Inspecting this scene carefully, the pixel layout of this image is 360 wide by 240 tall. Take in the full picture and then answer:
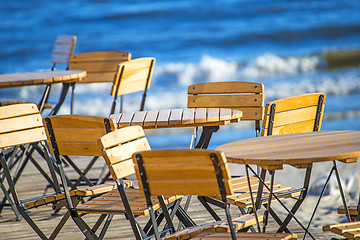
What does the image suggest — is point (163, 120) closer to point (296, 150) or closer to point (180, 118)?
point (180, 118)

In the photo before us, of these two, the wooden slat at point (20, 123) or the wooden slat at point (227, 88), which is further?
the wooden slat at point (227, 88)

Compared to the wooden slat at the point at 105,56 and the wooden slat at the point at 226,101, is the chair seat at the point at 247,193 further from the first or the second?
the wooden slat at the point at 105,56

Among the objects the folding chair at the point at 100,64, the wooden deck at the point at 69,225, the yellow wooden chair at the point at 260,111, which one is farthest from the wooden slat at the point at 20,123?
the folding chair at the point at 100,64

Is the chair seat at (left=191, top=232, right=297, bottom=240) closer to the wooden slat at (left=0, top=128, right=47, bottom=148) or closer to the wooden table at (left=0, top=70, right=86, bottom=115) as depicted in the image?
the wooden slat at (left=0, top=128, right=47, bottom=148)

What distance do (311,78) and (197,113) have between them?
1119cm

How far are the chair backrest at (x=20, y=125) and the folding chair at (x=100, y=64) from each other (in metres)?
2.11

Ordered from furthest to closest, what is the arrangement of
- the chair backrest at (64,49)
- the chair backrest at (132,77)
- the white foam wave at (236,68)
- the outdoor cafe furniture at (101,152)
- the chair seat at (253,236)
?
1. the white foam wave at (236,68)
2. the chair backrest at (64,49)
3. the chair backrest at (132,77)
4. the outdoor cafe furniture at (101,152)
5. the chair seat at (253,236)

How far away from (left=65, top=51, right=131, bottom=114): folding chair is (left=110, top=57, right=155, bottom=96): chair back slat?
66cm

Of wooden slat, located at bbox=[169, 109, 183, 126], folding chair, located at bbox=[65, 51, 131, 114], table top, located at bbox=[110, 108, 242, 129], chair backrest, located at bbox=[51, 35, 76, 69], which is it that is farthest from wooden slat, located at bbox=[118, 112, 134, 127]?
chair backrest, located at bbox=[51, 35, 76, 69]

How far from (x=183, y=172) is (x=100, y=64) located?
355cm

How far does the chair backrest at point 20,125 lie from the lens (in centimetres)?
343

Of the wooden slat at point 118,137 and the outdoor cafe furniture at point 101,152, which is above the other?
the wooden slat at point 118,137

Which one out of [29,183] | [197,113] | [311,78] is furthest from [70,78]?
[311,78]

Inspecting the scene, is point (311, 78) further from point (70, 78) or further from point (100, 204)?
point (100, 204)
